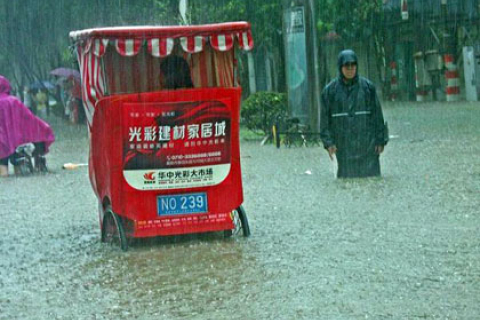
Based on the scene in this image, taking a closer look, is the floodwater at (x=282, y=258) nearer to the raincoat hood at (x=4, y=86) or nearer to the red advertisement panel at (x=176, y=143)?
the red advertisement panel at (x=176, y=143)

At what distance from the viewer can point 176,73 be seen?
1044cm

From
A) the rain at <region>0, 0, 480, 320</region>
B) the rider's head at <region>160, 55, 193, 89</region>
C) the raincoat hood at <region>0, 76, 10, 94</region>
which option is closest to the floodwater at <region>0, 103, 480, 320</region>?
the rain at <region>0, 0, 480, 320</region>

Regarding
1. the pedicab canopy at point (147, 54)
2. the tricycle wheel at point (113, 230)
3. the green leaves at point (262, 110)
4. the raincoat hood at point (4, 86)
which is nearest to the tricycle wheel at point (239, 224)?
the tricycle wheel at point (113, 230)

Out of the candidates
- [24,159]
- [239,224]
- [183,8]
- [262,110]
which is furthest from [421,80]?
[239,224]

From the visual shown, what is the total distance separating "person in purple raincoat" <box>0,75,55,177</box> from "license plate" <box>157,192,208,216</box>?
9488 mm

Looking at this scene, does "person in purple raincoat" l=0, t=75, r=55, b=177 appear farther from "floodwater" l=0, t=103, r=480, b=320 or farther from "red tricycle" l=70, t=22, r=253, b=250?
"red tricycle" l=70, t=22, r=253, b=250

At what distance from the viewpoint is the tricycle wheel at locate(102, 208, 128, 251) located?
32.0ft

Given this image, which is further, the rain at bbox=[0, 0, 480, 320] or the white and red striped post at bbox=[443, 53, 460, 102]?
the white and red striped post at bbox=[443, 53, 460, 102]

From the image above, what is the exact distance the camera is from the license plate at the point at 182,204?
388 inches

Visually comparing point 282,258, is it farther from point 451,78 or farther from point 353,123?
point 451,78

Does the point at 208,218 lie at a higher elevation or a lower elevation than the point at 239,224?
higher

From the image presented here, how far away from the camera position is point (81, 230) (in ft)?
37.5

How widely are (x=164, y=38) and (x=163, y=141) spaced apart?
90 centimetres

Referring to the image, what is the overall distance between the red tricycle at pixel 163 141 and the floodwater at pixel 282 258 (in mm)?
306
